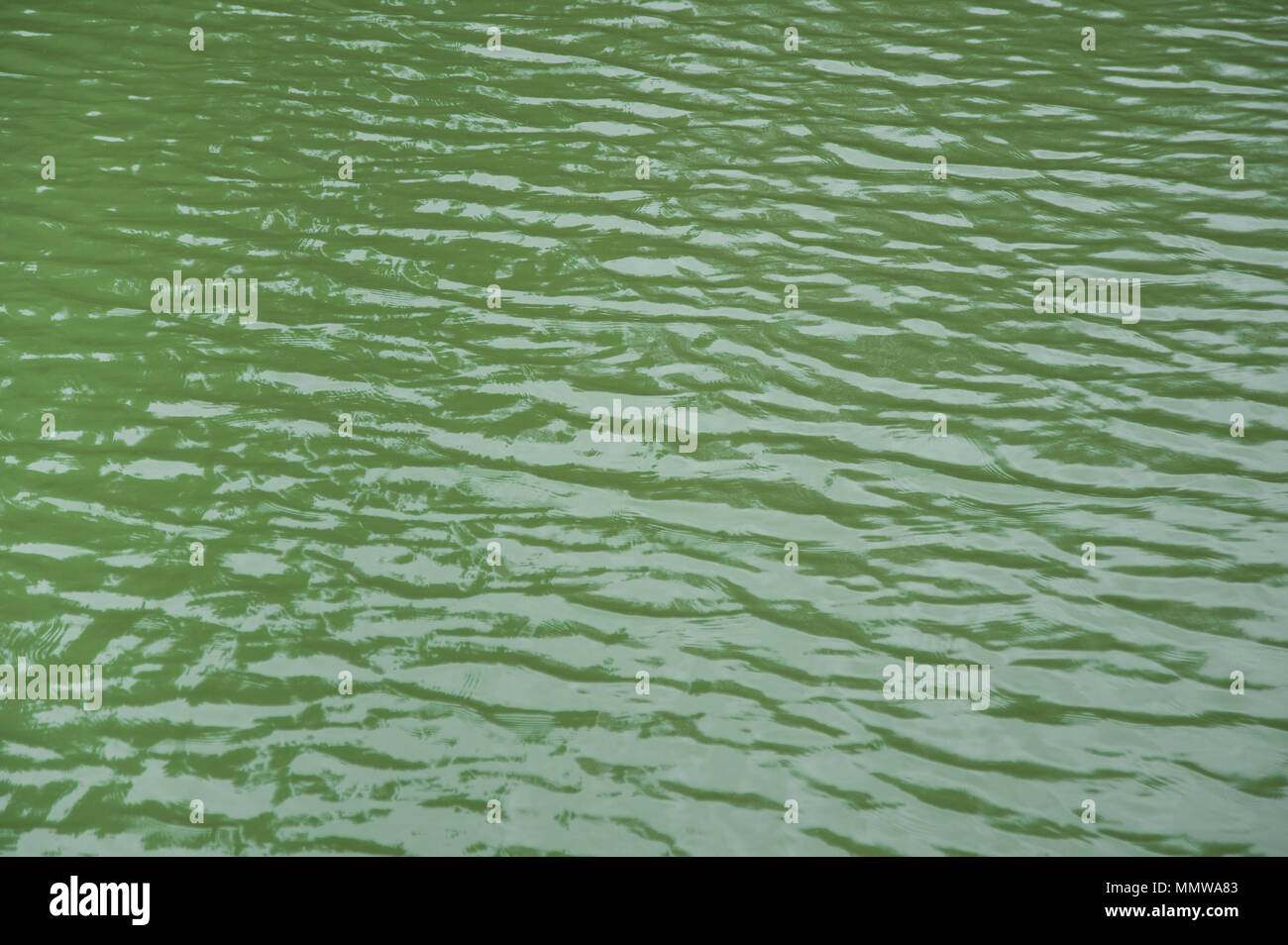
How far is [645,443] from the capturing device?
14.9 feet

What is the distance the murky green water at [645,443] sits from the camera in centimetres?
342

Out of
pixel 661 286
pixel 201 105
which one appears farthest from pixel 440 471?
pixel 201 105

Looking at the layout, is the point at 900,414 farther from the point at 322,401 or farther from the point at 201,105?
the point at 201,105

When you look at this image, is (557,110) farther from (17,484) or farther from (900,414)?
(17,484)

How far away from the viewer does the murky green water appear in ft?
11.2

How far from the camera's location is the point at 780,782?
3.38m

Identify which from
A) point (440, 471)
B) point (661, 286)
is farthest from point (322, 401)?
point (661, 286)

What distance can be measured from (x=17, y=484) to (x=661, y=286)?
267cm

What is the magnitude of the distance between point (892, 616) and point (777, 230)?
237 centimetres

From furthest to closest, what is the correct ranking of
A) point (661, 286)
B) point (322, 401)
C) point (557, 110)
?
1. point (557, 110)
2. point (661, 286)
3. point (322, 401)

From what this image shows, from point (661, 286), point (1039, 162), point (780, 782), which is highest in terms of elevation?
point (1039, 162)

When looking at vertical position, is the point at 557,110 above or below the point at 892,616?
above
